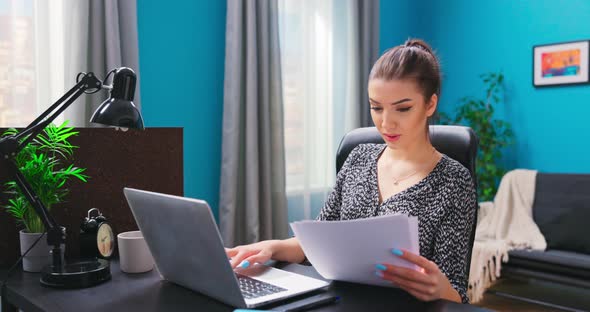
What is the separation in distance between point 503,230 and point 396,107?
227cm

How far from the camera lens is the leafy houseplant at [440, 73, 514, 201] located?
372 cm

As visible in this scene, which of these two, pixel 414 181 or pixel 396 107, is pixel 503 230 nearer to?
pixel 414 181

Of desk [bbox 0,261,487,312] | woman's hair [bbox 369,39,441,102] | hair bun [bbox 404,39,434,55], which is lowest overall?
desk [bbox 0,261,487,312]

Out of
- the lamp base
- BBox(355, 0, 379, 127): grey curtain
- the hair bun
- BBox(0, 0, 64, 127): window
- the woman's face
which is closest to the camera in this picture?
the lamp base

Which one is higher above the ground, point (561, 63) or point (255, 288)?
point (561, 63)

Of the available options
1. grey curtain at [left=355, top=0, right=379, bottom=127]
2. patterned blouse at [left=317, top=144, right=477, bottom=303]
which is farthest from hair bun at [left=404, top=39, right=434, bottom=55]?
grey curtain at [left=355, top=0, right=379, bottom=127]

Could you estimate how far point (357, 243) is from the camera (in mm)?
988

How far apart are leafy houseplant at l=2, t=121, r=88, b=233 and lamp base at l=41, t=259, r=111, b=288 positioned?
0.49ft

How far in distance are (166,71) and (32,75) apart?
70 cm

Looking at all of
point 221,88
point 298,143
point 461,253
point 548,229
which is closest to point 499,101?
point 548,229

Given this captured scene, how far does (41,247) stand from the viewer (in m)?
1.23

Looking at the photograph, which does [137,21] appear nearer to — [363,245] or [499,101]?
[363,245]

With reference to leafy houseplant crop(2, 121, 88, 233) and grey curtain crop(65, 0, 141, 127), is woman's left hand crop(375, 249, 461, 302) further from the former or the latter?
grey curtain crop(65, 0, 141, 127)

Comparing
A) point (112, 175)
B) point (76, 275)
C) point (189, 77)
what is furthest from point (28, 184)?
point (189, 77)
